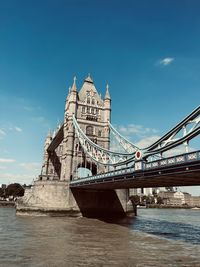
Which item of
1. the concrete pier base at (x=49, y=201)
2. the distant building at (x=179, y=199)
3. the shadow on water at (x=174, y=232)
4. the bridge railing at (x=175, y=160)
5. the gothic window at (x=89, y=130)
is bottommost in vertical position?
the shadow on water at (x=174, y=232)

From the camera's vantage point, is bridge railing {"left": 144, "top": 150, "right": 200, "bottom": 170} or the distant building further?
the distant building

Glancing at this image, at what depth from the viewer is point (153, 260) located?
12.7m

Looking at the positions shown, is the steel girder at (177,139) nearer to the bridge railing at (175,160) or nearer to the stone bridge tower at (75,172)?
the bridge railing at (175,160)

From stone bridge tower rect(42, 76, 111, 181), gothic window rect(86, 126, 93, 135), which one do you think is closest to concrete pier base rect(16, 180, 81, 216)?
stone bridge tower rect(42, 76, 111, 181)

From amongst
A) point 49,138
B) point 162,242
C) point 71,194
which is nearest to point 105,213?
point 71,194

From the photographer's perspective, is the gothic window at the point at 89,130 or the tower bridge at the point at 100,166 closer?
the tower bridge at the point at 100,166

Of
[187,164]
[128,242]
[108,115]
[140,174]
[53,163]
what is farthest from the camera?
[53,163]

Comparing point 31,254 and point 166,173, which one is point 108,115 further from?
point 31,254

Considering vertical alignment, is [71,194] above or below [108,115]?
below

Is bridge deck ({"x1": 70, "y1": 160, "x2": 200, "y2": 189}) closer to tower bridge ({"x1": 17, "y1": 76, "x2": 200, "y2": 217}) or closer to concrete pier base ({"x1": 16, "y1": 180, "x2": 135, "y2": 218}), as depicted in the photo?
tower bridge ({"x1": 17, "y1": 76, "x2": 200, "y2": 217})

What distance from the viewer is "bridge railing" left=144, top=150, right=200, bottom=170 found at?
1531 cm

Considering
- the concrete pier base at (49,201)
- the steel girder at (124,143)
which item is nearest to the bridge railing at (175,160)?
the steel girder at (124,143)

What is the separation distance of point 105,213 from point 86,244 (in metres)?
24.4

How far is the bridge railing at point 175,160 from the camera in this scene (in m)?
15.3
